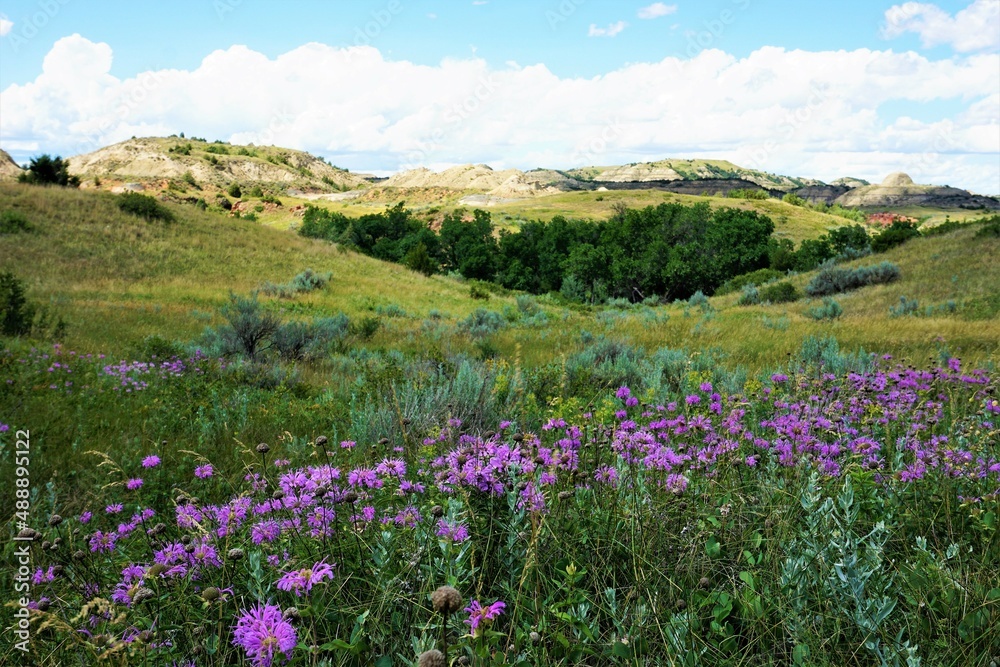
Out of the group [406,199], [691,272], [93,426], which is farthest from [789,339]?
[406,199]

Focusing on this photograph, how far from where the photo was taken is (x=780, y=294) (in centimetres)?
2302

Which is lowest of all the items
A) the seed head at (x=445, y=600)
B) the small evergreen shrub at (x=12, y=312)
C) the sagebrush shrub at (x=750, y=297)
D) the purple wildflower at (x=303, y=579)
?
the sagebrush shrub at (x=750, y=297)

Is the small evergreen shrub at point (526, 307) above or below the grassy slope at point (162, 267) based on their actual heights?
below

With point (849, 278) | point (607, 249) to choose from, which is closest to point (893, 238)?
point (849, 278)

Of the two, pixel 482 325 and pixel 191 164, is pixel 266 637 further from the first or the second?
pixel 191 164

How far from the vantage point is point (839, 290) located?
21.7 meters

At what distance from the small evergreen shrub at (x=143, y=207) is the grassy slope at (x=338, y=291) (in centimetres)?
56

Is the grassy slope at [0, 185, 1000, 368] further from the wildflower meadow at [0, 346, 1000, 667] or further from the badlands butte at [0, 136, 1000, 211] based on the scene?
the badlands butte at [0, 136, 1000, 211]

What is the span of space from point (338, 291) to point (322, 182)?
111249 mm

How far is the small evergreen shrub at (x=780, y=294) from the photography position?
74.9ft

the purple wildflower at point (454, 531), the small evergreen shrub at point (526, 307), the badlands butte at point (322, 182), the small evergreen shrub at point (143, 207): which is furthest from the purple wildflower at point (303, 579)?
the badlands butte at point (322, 182)

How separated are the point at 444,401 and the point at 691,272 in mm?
42228

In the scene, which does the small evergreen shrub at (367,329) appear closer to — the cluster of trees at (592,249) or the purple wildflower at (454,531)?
the purple wildflower at (454,531)

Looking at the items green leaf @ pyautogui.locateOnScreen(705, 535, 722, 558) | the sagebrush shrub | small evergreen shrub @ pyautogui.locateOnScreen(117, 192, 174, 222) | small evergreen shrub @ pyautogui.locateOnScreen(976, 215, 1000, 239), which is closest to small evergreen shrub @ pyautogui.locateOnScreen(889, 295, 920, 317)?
the sagebrush shrub
